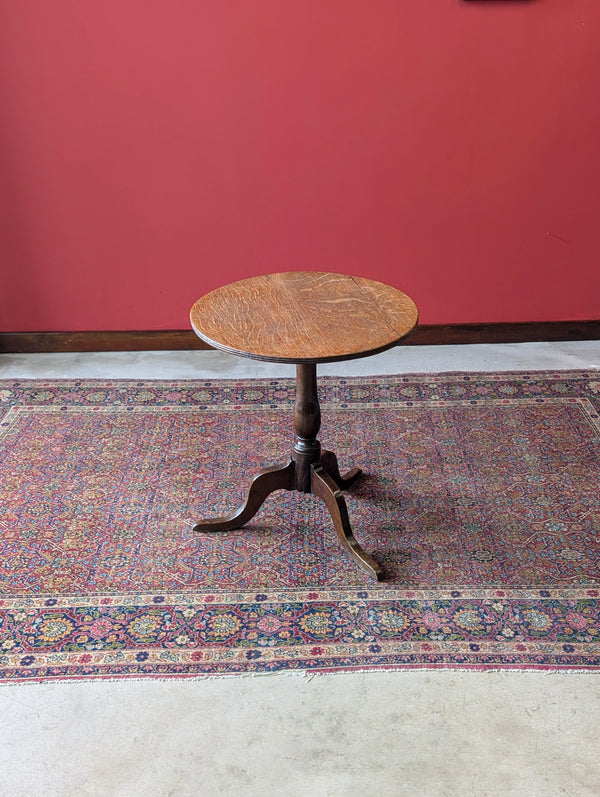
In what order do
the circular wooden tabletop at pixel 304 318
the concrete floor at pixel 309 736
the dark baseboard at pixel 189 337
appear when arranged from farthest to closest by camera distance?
1. the dark baseboard at pixel 189 337
2. the circular wooden tabletop at pixel 304 318
3. the concrete floor at pixel 309 736

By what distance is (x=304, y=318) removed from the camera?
2.50 meters

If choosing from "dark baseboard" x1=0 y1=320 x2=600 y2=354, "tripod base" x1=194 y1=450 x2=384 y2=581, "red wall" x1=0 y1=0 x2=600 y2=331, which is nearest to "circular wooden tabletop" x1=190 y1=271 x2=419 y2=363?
"tripod base" x1=194 y1=450 x2=384 y2=581

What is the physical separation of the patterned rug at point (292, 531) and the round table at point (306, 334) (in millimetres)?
132

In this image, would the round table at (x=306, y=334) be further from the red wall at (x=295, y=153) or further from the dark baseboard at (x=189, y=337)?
the dark baseboard at (x=189, y=337)

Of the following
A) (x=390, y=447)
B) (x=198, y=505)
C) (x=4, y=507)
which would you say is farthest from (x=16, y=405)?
(x=390, y=447)

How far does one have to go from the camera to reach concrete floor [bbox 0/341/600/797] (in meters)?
1.92

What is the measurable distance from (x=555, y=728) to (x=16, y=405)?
2628 millimetres

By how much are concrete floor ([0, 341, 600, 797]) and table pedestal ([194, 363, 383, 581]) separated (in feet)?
1.70

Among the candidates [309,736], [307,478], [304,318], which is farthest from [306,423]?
[309,736]

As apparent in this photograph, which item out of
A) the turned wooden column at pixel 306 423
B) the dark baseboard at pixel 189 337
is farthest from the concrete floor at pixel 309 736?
the dark baseboard at pixel 189 337

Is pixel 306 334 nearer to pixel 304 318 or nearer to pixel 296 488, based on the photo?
pixel 304 318

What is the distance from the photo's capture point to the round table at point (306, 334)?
7.59ft

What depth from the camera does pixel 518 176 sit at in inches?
155

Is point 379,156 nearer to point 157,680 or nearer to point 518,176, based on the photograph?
point 518,176
